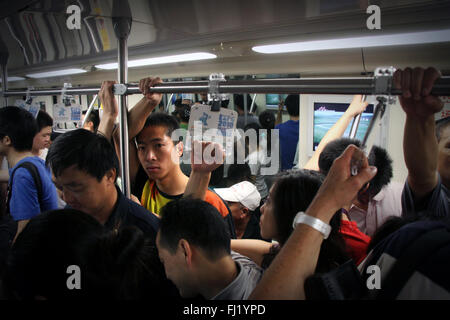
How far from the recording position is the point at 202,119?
1.33 m

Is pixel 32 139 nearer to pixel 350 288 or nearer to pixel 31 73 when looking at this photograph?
pixel 350 288

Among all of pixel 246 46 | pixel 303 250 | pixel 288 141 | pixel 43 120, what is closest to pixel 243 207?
pixel 246 46

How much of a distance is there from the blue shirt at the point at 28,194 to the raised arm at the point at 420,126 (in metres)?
1.81

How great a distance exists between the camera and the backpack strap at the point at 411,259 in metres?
0.70

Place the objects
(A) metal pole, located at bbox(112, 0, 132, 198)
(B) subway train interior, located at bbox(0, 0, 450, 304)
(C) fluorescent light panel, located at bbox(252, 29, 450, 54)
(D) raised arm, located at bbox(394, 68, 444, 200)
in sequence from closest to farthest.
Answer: (D) raised arm, located at bbox(394, 68, 444, 200) → (B) subway train interior, located at bbox(0, 0, 450, 304) → (A) metal pole, located at bbox(112, 0, 132, 198) → (C) fluorescent light panel, located at bbox(252, 29, 450, 54)

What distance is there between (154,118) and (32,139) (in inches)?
40.0

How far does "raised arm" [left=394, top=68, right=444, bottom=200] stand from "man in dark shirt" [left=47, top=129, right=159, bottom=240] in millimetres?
1078

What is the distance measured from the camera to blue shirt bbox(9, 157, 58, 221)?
1.73 m

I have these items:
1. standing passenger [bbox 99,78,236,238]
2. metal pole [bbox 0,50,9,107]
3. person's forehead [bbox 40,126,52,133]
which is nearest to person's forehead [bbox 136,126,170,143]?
standing passenger [bbox 99,78,236,238]

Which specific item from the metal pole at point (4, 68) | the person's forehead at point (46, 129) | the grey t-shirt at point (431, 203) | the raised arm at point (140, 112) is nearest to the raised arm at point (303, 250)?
the grey t-shirt at point (431, 203)

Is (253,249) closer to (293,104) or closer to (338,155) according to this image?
(338,155)

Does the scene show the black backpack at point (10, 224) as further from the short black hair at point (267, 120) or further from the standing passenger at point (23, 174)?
the short black hair at point (267, 120)

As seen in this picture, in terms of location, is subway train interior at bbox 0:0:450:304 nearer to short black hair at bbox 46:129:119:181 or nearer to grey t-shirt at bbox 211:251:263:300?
grey t-shirt at bbox 211:251:263:300
